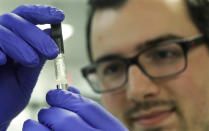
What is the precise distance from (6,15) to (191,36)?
3.14 ft

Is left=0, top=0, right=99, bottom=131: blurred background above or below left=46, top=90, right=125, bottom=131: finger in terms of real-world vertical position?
below

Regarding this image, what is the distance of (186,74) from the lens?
127 centimetres

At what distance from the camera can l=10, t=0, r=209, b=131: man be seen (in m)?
1.27

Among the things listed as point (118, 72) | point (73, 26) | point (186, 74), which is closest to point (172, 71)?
point (186, 74)

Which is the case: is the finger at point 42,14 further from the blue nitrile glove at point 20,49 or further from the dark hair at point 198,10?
the dark hair at point 198,10

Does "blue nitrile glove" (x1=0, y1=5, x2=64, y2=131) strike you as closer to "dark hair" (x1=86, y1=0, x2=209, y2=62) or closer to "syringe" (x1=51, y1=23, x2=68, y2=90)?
"syringe" (x1=51, y1=23, x2=68, y2=90)

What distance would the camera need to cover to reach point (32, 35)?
733mm

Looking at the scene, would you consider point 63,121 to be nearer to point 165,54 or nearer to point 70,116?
point 70,116

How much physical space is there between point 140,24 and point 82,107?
751 millimetres

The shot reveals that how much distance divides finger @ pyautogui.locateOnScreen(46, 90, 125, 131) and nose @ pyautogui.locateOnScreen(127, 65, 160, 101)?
1.70ft

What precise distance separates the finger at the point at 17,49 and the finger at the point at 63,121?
0.15 metres

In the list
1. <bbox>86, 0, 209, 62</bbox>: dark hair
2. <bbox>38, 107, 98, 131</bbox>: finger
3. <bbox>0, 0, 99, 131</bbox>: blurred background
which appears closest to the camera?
<bbox>38, 107, 98, 131</bbox>: finger

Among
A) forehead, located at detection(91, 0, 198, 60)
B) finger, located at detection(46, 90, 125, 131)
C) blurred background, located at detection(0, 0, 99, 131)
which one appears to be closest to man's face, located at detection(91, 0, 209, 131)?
forehead, located at detection(91, 0, 198, 60)

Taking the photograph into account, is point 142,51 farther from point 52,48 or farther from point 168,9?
point 52,48
